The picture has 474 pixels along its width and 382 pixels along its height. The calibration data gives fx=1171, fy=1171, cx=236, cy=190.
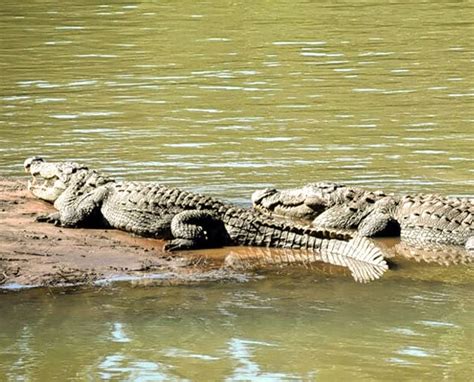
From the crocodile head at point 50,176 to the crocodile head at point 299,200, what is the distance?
187cm

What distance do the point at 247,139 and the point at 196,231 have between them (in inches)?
194

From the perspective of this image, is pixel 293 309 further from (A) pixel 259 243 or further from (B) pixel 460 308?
(A) pixel 259 243

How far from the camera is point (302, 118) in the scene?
16.6m

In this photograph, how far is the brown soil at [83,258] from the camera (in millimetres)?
9461

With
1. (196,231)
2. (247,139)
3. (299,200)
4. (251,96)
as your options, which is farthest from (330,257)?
(251,96)

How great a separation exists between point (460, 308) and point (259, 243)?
2.55 m

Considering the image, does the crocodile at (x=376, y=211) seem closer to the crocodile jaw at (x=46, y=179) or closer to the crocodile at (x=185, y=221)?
the crocodile at (x=185, y=221)

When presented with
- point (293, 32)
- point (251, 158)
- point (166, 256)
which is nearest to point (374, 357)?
point (166, 256)

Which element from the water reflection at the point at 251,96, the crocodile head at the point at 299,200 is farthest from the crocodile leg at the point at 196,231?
the water reflection at the point at 251,96

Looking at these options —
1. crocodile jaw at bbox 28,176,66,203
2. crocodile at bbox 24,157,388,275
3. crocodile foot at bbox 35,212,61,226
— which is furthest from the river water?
crocodile foot at bbox 35,212,61,226

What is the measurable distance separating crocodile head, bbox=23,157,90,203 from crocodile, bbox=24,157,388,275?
14.0 inches

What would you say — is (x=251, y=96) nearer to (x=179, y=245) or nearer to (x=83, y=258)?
(x=179, y=245)

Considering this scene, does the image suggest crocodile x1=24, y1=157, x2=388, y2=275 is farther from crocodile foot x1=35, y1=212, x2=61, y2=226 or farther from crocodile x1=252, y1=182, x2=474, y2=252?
crocodile x1=252, y1=182, x2=474, y2=252

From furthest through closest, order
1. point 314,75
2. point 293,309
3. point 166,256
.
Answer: point 314,75 → point 166,256 → point 293,309
